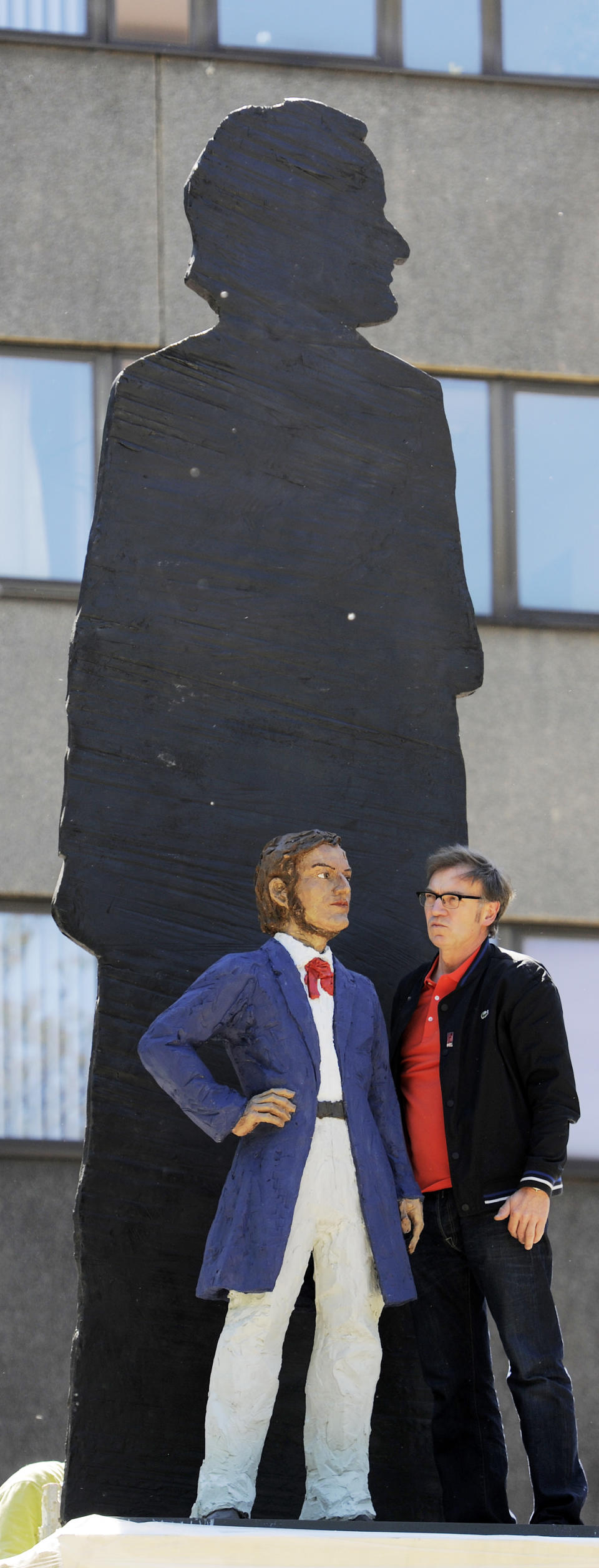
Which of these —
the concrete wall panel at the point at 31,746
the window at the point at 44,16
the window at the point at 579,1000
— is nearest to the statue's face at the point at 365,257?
the concrete wall panel at the point at 31,746

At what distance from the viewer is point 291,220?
5.63 m

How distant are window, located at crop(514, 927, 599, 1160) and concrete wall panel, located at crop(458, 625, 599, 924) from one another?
13cm

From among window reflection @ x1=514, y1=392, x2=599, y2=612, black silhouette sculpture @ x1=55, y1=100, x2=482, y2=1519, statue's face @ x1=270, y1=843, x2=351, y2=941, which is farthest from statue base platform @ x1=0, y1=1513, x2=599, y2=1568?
window reflection @ x1=514, y1=392, x2=599, y2=612

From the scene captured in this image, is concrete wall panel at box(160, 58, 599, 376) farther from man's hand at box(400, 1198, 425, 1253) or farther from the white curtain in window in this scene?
man's hand at box(400, 1198, 425, 1253)

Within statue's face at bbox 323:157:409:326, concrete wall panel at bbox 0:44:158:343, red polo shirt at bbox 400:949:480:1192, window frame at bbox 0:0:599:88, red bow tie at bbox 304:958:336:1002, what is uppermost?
window frame at bbox 0:0:599:88

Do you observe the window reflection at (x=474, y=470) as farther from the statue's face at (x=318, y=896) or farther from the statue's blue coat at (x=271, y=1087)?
the statue's blue coat at (x=271, y=1087)

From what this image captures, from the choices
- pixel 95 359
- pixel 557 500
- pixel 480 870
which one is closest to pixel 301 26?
pixel 95 359

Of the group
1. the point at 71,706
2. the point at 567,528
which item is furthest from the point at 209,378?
the point at 567,528

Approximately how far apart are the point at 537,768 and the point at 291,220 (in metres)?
4.09

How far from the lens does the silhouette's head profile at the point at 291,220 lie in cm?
554

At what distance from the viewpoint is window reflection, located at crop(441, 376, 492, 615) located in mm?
9586

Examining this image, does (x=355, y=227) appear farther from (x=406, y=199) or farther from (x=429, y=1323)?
(x=406, y=199)

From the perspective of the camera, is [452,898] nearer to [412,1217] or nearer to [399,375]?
[412,1217]

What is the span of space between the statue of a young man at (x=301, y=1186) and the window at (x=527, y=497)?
5.27 metres
